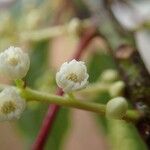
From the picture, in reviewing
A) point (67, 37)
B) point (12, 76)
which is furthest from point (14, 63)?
point (67, 37)

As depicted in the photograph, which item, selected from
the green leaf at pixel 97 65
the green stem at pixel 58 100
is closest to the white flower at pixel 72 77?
the green stem at pixel 58 100

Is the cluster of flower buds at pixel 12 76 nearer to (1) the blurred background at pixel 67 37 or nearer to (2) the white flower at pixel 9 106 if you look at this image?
(2) the white flower at pixel 9 106

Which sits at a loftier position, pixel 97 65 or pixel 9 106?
pixel 9 106

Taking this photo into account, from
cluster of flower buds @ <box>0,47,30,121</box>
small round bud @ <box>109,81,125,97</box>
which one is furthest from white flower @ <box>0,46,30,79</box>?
small round bud @ <box>109,81,125,97</box>

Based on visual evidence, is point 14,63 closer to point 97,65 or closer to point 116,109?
point 116,109

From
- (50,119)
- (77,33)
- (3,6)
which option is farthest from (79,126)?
(50,119)

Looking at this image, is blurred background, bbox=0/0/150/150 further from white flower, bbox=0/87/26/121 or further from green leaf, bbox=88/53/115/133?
white flower, bbox=0/87/26/121

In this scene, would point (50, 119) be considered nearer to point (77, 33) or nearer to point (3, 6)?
point (77, 33)

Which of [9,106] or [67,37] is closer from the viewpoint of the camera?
[9,106]
